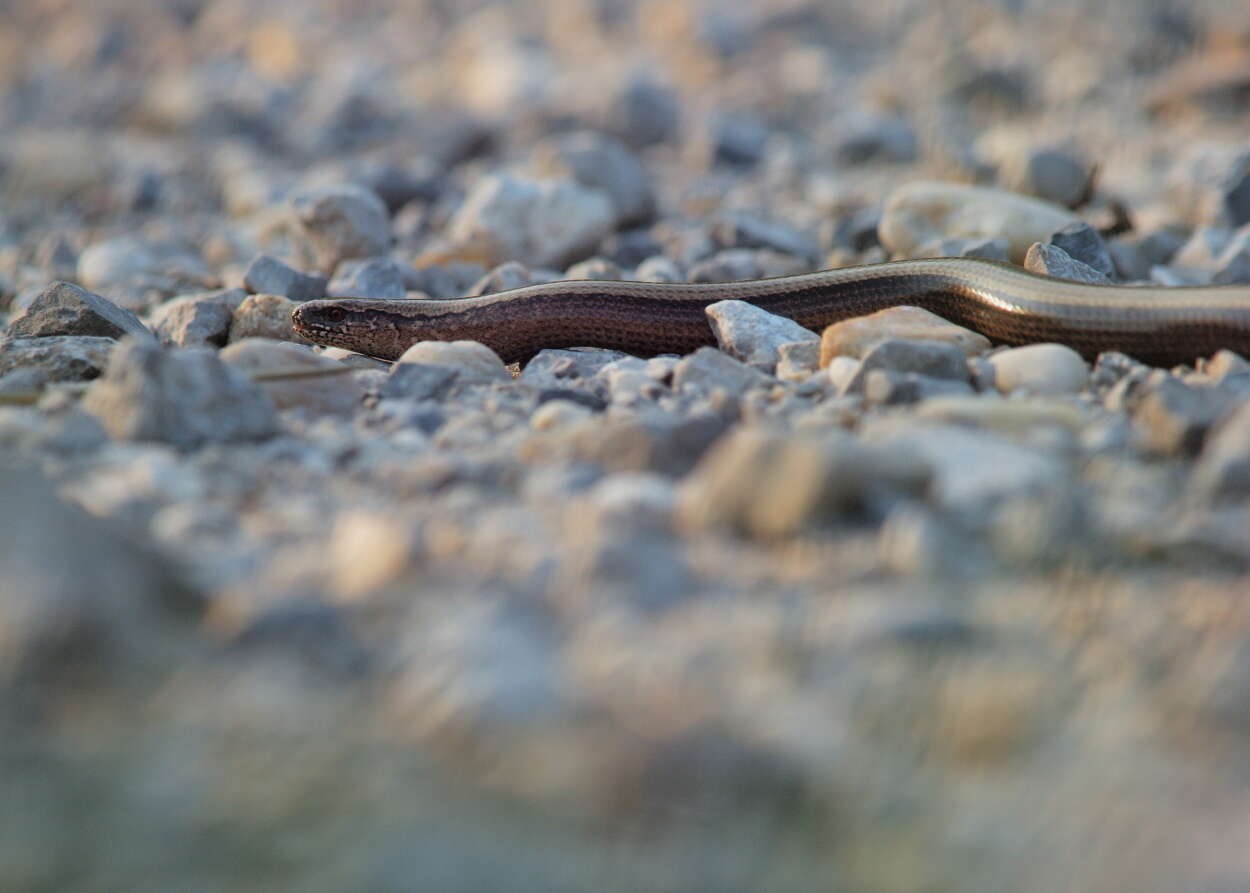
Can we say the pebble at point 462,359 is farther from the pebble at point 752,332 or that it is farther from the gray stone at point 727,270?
the gray stone at point 727,270

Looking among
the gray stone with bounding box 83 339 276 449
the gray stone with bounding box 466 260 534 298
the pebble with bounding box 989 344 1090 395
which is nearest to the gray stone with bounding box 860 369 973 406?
the pebble with bounding box 989 344 1090 395

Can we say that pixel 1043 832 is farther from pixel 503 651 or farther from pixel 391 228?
pixel 391 228

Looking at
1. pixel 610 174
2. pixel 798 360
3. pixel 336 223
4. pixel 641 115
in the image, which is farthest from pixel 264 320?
pixel 641 115

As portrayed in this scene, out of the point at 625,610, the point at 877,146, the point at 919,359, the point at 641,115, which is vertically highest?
the point at 641,115

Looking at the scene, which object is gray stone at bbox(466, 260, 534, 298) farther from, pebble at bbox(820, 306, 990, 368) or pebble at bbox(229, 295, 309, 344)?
pebble at bbox(820, 306, 990, 368)

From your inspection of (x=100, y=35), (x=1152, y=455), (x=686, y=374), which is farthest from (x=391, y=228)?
(x=100, y=35)

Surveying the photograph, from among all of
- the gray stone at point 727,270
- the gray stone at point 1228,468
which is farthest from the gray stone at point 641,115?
the gray stone at point 1228,468

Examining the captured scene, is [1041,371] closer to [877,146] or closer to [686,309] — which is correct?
[686,309]
